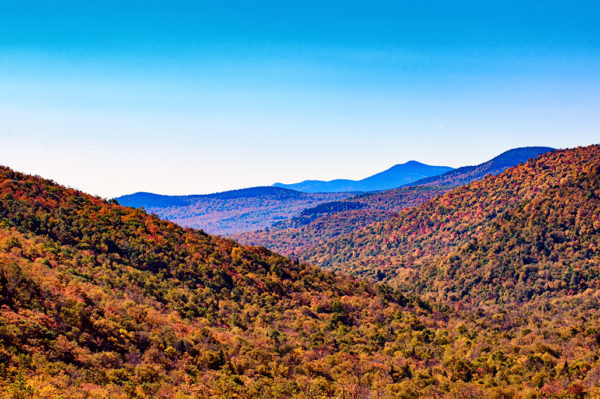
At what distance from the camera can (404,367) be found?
Answer: 30.8 m

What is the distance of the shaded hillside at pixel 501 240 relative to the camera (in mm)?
80438

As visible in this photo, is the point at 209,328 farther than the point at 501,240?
No

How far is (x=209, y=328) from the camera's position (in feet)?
112

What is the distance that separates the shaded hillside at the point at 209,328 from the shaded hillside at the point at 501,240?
2105cm

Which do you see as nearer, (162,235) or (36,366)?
(36,366)

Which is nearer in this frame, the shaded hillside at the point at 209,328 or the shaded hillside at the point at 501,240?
the shaded hillside at the point at 209,328

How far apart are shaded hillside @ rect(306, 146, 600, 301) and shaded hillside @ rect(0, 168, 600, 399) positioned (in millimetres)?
21047

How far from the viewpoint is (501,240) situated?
9531 cm

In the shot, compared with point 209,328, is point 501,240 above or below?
below

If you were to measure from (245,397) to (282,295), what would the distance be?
2710 cm

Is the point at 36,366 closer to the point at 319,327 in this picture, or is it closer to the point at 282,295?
the point at 319,327

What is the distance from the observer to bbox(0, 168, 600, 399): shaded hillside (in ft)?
70.3

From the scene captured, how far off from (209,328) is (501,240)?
82.3 m

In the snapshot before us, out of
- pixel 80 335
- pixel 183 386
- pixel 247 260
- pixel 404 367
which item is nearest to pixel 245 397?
pixel 183 386
